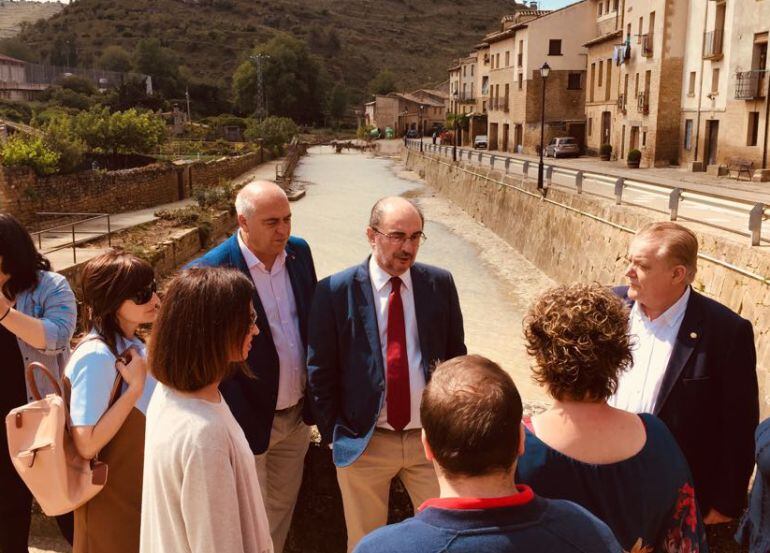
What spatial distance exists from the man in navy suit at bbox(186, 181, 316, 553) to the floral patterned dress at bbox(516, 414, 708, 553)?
1.56 meters

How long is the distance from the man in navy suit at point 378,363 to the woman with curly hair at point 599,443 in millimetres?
1104

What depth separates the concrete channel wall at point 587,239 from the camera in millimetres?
9125

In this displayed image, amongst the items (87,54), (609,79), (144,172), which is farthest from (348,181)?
(87,54)

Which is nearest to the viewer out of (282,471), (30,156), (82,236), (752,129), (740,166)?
(282,471)

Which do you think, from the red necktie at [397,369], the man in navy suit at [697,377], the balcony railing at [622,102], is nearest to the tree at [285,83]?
the balcony railing at [622,102]

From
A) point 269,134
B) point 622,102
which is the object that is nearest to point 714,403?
point 622,102

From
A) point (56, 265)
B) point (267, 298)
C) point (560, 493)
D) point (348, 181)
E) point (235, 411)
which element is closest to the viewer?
point (560, 493)

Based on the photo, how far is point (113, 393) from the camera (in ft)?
8.36

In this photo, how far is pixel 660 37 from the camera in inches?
1184

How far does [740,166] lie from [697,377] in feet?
76.0

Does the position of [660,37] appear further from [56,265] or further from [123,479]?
[123,479]

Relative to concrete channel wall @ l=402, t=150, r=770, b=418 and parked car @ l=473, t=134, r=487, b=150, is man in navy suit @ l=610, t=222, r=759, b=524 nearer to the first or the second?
concrete channel wall @ l=402, t=150, r=770, b=418

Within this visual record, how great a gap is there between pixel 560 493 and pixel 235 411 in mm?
1694

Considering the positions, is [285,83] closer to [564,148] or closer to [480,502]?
[564,148]
